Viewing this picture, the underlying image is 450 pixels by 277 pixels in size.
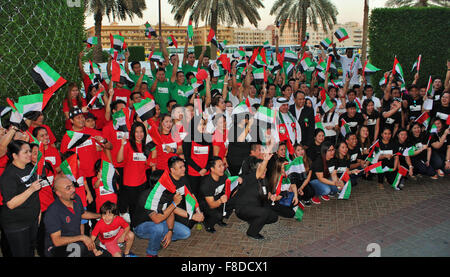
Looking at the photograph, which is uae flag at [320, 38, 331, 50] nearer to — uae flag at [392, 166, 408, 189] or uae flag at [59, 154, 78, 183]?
uae flag at [392, 166, 408, 189]

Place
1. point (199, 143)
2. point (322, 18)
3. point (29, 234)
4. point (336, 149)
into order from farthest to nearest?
point (322, 18), point (336, 149), point (199, 143), point (29, 234)

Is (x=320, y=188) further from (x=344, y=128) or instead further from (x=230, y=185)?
(x=230, y=185)

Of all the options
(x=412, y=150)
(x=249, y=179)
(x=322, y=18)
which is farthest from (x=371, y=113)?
(x=322, y=18)

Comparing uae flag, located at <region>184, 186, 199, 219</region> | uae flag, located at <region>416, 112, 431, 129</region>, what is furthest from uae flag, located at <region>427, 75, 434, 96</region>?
uae flag, located at <region>184, 186, 199, 219</region>

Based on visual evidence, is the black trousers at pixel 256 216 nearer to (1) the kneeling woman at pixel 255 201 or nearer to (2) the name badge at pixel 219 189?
(1) the kneeling woman at pixel 255 201

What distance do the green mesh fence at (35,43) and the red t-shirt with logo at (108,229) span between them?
6.41 feet

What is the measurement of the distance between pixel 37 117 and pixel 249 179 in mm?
3214

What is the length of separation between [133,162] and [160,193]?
1.08 metres

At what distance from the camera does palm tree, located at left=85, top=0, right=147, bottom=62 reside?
2108 cm

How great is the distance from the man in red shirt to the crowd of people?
16 mm

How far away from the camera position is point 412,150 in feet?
23.7

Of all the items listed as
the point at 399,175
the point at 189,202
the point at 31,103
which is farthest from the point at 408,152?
the point at 31,103

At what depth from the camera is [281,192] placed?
5.88 metres
